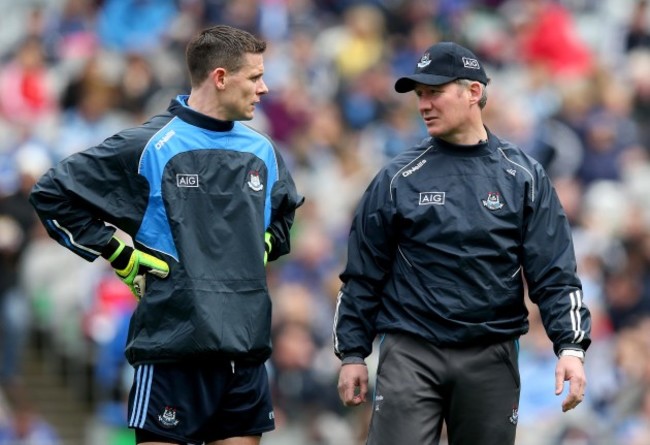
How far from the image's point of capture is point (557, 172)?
15.6 m

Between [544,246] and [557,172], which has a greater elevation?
[544,246]

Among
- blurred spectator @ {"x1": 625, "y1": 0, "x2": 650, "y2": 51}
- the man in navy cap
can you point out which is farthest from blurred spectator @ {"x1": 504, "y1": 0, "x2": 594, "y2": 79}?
the man in navy cap

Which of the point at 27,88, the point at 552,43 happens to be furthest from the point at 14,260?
the point at 552,43

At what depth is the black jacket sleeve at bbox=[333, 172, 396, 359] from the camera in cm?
775

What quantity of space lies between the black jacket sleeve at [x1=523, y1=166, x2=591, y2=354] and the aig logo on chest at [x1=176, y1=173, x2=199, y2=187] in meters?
1.61

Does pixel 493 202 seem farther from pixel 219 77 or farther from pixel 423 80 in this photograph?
pixel 219 77

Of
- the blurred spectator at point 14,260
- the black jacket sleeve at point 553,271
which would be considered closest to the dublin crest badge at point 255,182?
the black jacket sleeve at point 553,271

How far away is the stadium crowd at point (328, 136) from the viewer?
43.4 ft

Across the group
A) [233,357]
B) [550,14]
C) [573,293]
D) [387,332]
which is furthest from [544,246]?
[550,14]

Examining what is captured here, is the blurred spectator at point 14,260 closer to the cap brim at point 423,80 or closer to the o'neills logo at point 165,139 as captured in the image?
the o'neills logo at point 165,139

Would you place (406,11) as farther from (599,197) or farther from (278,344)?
(278,344)

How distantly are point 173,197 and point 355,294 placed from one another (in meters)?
1.03

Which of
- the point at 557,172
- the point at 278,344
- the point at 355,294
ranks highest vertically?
the point at 355,294

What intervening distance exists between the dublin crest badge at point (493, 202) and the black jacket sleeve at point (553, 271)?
15 centimetres
